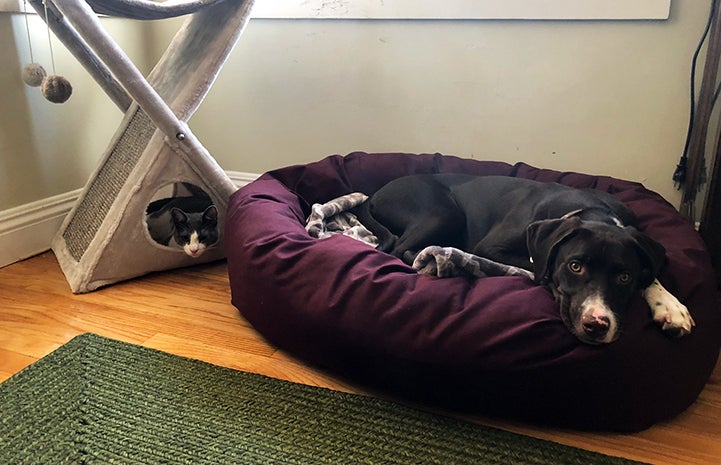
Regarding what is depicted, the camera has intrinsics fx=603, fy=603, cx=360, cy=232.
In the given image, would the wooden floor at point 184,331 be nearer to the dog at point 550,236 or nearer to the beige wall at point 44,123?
the dog at point 550,236

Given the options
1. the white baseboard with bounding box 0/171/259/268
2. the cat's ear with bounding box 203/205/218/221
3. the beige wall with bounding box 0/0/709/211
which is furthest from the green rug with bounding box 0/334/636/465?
the beige wall with bounding box 0/0/709/211

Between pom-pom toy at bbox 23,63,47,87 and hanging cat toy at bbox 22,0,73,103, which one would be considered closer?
hanging cat toy at bbox 22,0,73,103

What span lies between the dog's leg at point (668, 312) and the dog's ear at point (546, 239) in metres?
0.25

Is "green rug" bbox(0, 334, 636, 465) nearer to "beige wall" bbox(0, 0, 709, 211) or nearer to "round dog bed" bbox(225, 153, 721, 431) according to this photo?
"round dog bed" bbox(225, 153, 721, 431)

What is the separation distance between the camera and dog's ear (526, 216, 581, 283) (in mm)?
1592

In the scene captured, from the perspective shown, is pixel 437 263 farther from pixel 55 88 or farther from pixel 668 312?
pixel 55 88

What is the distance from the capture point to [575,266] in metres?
1.54

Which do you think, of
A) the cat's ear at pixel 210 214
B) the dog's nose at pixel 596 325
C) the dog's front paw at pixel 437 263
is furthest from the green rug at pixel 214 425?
the cat's ear at pixel 210 214

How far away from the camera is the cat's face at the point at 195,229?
7.84 feet

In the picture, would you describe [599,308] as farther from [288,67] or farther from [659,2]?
[288,67]

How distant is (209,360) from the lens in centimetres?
178

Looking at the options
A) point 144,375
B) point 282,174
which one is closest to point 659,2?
point 282,174

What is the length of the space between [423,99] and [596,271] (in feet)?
4.71

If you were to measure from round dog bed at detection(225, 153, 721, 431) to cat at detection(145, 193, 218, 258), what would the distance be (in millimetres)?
553
